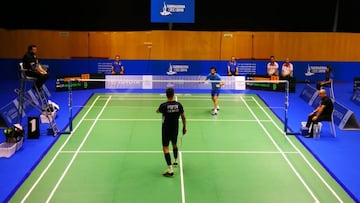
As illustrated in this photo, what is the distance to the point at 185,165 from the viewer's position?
13148mm

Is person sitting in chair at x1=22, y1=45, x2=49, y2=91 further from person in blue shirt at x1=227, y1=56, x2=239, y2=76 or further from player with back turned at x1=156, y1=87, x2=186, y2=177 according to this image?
person in blue shirt at x1=227, y1=56, x2=239, y2=76

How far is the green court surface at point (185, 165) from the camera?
11.2 metres

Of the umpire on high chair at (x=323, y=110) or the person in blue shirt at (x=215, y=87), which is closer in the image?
the umpire on high chair at (x=323, y=110)

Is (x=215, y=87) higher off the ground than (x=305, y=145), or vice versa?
(x=215, y=87)

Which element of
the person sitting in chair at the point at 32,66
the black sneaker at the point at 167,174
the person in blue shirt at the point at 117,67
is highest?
the person sitting in chair at the point at 32,66
